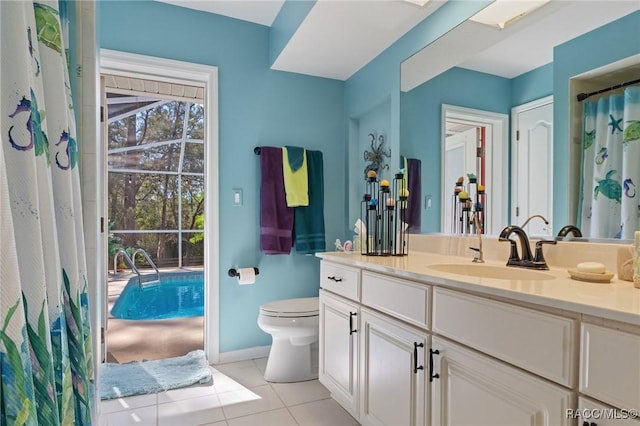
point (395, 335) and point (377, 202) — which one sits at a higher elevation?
point (377, 202)

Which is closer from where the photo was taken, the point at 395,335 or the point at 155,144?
the point at 395,335

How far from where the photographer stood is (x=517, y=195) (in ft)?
5.12

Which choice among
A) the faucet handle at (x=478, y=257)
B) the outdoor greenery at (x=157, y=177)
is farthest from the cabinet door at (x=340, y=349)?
the outdoor greenery at (x=157, y=177)

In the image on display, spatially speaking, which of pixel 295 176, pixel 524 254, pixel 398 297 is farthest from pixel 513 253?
pixel 295 176

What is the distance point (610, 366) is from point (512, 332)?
22 centimetres

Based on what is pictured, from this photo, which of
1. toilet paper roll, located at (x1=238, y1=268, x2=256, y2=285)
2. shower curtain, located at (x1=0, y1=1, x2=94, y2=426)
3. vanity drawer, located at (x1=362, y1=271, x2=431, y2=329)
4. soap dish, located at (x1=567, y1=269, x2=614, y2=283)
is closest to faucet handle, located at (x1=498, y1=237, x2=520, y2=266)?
soap dish, located at (x1=567, y1=269, x2=614, y2=283)

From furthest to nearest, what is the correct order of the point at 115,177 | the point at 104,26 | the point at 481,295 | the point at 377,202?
the point at 115,177 → the point at 104,26 → the point at 377,202 → the point at 481,295

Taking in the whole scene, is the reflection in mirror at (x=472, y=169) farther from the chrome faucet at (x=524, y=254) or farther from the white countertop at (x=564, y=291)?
the white countertop at (x=564, y=291)

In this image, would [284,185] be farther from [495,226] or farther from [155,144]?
[155,144]

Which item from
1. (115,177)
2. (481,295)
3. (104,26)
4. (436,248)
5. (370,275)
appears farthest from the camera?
(115,177)

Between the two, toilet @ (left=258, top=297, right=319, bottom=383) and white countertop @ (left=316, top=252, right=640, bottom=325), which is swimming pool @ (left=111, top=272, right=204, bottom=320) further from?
white countertop @ (left=316, top=252, right=640, bottom=325)

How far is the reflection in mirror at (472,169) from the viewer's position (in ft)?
5.42

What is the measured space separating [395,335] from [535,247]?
66cm

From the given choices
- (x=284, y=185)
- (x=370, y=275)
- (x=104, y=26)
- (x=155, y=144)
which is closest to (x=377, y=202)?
(x=370, y=275)
